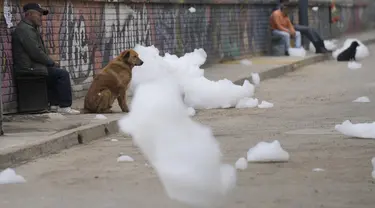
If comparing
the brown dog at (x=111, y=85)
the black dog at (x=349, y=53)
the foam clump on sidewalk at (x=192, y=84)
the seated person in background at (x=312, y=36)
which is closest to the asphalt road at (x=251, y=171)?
the foam clump on sidewalk at (x=192, y=84)

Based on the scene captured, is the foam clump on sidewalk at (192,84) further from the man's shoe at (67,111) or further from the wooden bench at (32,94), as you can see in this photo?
the wooden bench at (32,94)

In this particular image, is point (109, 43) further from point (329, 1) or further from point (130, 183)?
point (329, 1)

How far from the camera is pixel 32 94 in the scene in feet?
44.7

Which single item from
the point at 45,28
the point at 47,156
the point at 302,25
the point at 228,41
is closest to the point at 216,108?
the point at 45,28

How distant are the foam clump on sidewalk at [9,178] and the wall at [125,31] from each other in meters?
4.92

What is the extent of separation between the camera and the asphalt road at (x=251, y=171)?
733 centimetres

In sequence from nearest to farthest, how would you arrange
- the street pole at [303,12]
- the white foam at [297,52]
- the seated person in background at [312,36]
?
the white foam at [297,52], the seated person in background at [312,36], the street pole at [303,12]

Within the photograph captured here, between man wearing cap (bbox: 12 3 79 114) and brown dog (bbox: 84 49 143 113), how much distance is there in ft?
1.10

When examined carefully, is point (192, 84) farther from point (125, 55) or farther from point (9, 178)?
point (9, 178)

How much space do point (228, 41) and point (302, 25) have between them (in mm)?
4855

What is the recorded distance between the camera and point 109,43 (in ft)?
57.8

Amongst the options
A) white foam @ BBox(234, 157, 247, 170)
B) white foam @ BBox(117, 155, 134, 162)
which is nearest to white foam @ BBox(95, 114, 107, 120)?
white foam @ BBox(117, 155, 134, 162)

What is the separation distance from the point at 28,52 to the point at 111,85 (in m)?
1.21

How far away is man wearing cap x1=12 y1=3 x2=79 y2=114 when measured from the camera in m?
13.4
